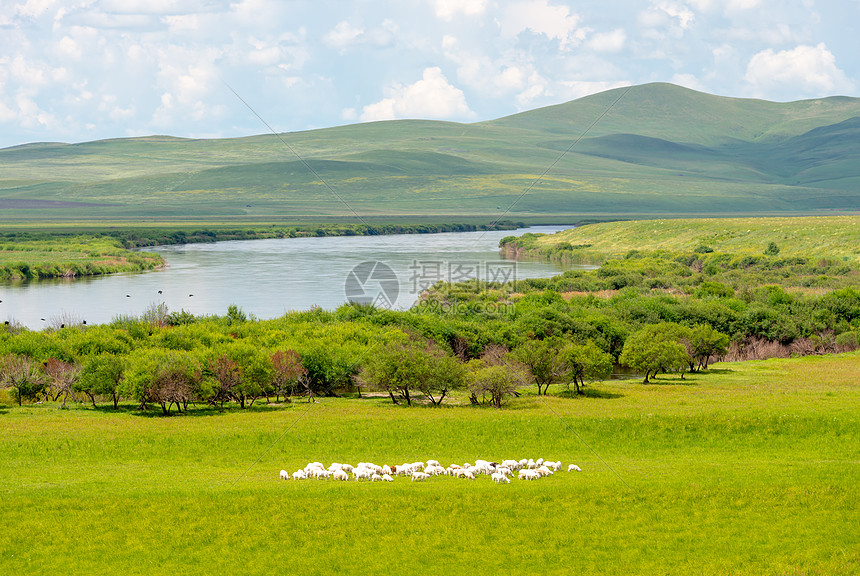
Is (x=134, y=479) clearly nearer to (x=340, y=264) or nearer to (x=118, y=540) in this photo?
(x=118, y=540)

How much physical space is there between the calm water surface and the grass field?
1659 inches

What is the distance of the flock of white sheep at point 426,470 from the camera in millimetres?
27422

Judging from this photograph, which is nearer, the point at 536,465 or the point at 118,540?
the point at 118,540

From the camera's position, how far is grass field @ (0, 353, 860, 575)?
21.2m

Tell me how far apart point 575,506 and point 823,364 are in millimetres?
37048

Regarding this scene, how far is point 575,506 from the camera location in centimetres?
2442

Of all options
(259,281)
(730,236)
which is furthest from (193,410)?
(730,236)

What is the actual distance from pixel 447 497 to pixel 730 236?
12102cm

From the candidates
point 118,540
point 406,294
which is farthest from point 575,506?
point 406,294

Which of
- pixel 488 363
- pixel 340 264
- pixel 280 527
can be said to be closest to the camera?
pixel 280 527

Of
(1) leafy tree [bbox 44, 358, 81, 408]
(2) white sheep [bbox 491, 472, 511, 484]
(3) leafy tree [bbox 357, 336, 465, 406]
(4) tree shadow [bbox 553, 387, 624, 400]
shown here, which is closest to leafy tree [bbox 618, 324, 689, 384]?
(4) tree shadow [bbox 553, 387, 624, 400]

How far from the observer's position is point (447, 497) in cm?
2503

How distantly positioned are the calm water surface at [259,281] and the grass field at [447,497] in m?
42.1

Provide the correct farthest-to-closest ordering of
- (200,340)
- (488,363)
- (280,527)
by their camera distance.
→ (200,340) < (488,363) < (280,527)
